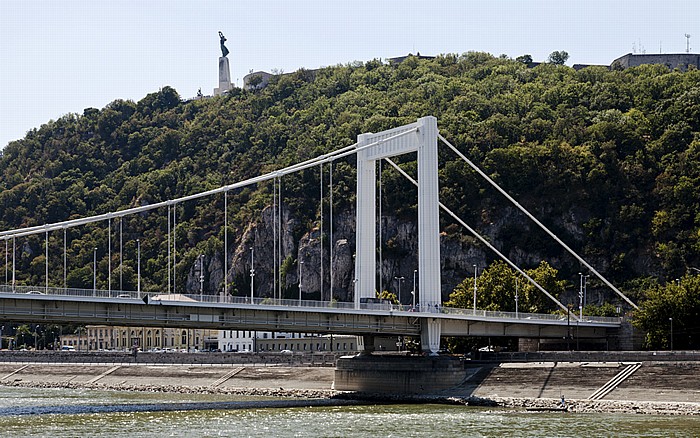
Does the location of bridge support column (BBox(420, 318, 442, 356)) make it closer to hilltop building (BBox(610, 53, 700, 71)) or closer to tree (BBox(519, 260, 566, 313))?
tree (BBox(519, 260, 566, 313))

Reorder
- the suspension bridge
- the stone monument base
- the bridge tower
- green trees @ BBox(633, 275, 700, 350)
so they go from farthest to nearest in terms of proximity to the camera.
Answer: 1. green trees @ BBox(633, 275, 700, 350)
2. the bridge tower
3. the stone monument base
4. the suspension bridge

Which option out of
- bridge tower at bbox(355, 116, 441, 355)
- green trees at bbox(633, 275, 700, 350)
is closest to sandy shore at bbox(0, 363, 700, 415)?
bridge tower at bbox(355, 116, 441, 355)

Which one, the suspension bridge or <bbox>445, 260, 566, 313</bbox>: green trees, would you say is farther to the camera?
<bbox>445, 260, 566, 313</bbox>: green trees

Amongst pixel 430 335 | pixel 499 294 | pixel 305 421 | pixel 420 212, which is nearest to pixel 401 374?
pixel 430 335

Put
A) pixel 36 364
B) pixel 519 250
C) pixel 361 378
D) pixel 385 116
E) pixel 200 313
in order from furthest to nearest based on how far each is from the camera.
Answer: pixel 385 116 → pixel 519 250 → pixel 36 364 → pixel 361 378 → pixel 200 313

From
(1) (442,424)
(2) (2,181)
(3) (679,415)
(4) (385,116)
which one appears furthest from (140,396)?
(2) (2,181)

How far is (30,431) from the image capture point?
52.6m

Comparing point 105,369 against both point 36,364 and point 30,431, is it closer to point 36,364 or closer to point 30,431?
point 36,364

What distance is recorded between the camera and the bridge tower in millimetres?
75562

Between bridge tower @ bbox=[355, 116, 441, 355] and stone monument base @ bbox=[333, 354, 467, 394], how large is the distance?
2143 mm

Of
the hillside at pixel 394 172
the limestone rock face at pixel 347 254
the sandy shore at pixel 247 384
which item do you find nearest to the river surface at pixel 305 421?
the sandy shore at pixel 247 384

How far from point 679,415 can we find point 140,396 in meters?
39.0

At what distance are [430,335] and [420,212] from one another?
7803 millimetres

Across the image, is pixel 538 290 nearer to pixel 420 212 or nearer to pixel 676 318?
pixel 676 318
